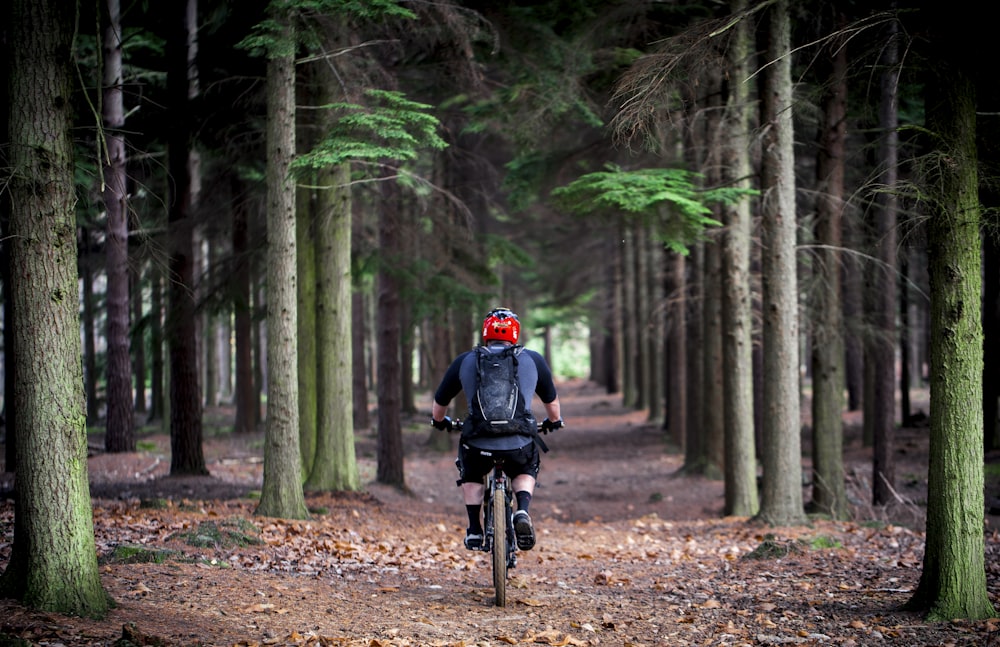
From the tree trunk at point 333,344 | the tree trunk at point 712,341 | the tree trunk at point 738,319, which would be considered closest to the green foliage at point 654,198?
the tree trunk at point 738,319

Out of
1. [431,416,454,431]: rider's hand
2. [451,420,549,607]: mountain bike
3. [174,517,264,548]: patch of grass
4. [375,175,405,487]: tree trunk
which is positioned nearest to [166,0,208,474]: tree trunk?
[375,175,405,487]: tree trunk

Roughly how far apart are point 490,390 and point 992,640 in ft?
12.9

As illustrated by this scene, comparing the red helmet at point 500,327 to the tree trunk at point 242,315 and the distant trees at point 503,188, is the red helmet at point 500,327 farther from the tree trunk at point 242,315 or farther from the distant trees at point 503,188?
the tree trunk at point 242,315

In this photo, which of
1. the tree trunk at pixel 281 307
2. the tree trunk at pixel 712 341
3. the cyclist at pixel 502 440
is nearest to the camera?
the cyclist at pixel 502 440

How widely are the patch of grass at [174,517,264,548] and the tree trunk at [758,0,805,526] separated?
7.12m

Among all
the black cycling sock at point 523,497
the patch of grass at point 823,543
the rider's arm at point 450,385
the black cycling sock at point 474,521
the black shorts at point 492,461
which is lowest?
the patch of grass at point 823,543

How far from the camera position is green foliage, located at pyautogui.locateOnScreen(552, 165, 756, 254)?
38.7ft

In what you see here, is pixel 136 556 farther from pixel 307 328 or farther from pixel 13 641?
pixel 307 328

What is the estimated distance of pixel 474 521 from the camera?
7.40 m

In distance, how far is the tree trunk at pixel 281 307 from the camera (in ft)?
34.4

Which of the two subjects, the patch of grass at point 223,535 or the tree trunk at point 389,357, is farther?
the tree trunk at point 389,357

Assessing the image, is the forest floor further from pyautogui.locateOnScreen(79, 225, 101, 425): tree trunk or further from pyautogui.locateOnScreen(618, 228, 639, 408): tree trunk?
pyautogui.locateOnScreen(618, 228, 639, 408): tree trunk

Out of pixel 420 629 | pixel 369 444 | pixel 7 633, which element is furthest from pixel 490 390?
pixel 369 444

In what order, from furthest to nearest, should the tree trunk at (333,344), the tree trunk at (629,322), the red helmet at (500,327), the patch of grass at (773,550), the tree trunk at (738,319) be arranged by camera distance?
the tree trunk at (629,322)
the tree trunk at (333,344)
the tree trunk at (738,319)
the patch of grass at (773,550)
the red helmet at (500,327)
